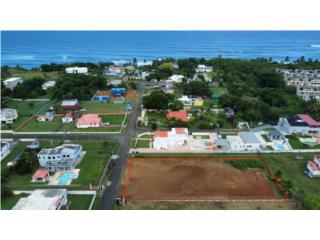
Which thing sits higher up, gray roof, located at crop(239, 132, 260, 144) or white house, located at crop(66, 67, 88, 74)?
white house, located at crop(66, 67, 88, 74)

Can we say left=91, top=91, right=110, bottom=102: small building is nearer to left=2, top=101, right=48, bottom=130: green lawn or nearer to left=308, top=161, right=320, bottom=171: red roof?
left=2, top=101, right=48, bottom=130: green lawn

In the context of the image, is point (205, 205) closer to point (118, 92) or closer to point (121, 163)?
point (121, 163)

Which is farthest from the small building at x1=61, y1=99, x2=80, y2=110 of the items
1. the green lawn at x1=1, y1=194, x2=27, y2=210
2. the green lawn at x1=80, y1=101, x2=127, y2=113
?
the green lawn at x1=1, y1=194, x2=27, y2=210

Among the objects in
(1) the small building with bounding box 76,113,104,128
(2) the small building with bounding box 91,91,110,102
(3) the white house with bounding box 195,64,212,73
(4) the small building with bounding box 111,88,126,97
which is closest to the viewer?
(1) the small building with bounding box 76,113,104,128

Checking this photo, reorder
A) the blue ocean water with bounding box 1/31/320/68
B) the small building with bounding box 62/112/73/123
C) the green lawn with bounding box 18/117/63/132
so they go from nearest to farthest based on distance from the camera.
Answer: the green lawn with bounding box 18/117/63/132 → the small building with bounding box 62/112/73/123 → the blue ocean water with bounding box 1/31/320/68

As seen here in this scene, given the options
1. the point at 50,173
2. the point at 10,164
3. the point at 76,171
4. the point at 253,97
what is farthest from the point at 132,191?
the point at 253,97

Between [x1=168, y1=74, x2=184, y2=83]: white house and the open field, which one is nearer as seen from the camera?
the open field

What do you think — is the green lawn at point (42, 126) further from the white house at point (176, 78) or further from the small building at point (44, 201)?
the white house at point (176, 78)

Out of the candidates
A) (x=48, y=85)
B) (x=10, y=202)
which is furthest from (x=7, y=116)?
(x=10, y=202)
